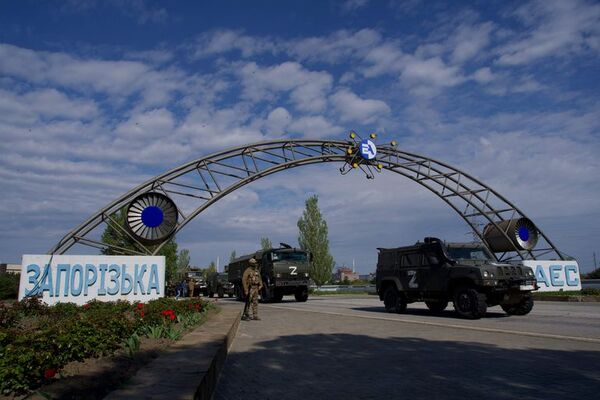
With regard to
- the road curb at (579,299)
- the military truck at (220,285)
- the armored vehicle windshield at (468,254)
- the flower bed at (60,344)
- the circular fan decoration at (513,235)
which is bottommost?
the road curb at (579,299)

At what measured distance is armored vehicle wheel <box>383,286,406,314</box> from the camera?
15.4 meters

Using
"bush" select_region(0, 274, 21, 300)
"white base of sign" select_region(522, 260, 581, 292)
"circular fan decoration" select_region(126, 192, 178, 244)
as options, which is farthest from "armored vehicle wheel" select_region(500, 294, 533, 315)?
"bush" select_region(0, 274, 21, 300)

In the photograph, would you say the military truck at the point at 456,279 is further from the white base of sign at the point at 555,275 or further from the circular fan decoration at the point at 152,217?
the white base of sign at the point at 555,275

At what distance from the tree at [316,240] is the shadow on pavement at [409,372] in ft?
140

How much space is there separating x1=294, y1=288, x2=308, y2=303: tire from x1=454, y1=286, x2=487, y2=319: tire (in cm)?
1219

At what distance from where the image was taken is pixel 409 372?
596 cm

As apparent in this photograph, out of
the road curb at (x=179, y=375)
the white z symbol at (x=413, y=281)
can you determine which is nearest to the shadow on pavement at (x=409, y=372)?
the road curb at (x=179, y=375)

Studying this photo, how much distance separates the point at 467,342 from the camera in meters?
8.17

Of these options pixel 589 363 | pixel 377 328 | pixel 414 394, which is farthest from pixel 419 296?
pixel 414 394

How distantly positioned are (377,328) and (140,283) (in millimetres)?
11503

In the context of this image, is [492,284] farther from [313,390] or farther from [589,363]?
[313,390]

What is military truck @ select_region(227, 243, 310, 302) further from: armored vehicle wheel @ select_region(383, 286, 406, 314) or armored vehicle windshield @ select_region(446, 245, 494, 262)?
armored vehicle windshield @ select_region(446, 245, 494, 262)

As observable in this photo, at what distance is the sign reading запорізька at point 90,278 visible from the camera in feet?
54.9

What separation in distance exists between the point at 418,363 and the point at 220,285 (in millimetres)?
29516
